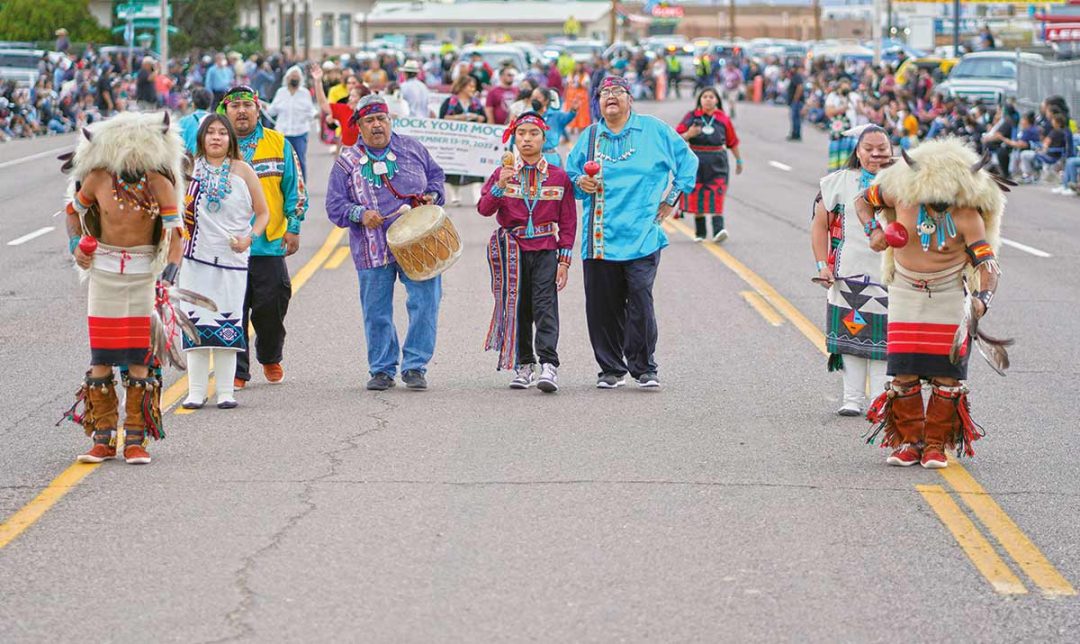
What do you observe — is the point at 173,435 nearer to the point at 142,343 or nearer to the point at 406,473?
the point at 142,343

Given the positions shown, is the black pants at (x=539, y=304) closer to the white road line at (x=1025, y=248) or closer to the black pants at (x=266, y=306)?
the black pants at (x=266, y=306)

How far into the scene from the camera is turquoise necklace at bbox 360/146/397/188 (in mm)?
10305

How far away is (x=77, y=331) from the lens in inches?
517

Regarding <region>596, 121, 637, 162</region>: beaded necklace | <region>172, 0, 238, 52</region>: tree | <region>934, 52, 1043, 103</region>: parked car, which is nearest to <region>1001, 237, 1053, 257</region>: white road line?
<region>596, 121, 637, 162</region>: beaded necklace

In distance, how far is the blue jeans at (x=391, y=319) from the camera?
34.2ft

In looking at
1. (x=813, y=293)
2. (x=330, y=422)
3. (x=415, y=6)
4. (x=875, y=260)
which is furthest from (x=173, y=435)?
(x=415, y=6)

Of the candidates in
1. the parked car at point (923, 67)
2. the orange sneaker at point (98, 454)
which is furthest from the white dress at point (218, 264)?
the parked car at point (923, 67)

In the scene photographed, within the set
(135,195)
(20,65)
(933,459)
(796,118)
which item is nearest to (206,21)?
(20,65)

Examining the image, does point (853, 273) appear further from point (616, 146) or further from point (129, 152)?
point (129, 152)

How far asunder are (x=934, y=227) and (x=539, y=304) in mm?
2919

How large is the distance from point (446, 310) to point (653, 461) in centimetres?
599

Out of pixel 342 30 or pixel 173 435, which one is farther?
pixel 342 30

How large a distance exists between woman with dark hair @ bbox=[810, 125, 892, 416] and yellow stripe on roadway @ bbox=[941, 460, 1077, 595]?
1.15 meters

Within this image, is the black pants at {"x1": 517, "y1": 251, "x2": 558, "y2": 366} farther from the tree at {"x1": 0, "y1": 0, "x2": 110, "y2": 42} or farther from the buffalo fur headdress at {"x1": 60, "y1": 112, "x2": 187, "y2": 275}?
the tree at {"x1": 0, "y1": 0, "x2": 110, "y2": 42}
